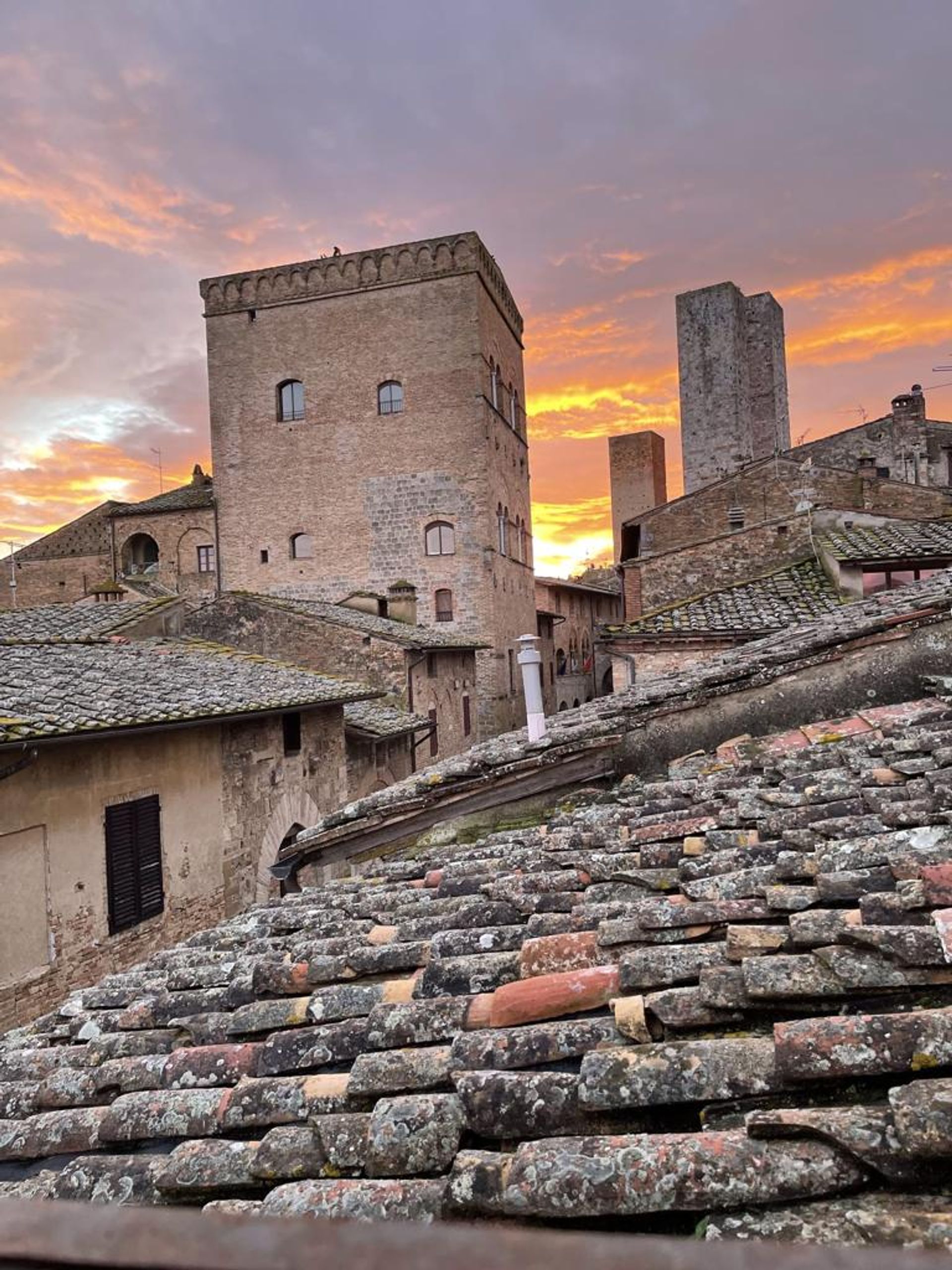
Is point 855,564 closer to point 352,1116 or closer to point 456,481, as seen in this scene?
point 352,1116

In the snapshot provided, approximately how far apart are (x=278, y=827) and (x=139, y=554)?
879 inches

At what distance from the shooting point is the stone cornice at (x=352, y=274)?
26.1 metres

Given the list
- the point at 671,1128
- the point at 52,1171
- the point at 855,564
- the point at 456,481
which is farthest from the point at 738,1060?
the point at 456,481

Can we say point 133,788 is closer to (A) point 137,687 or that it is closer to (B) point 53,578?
(A) point 137,687

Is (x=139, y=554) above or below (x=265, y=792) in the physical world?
above

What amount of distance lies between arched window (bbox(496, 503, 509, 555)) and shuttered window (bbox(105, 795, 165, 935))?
18984 mm

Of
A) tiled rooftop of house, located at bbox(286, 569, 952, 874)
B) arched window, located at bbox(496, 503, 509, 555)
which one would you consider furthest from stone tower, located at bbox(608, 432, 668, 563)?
tiled rooftop of house, located at bbox(286, 569, 952, 874)

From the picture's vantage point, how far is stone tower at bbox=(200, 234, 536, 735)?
25.9 m

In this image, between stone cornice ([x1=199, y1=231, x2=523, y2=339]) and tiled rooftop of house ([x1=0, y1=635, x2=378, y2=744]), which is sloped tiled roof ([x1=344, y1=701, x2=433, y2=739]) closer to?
tiled rooftop of house ([x1=0, y1=635, x2=378, y2=744])

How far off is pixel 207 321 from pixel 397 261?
6764 mm

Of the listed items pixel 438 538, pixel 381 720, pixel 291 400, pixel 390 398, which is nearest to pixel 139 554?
pixel 291 400

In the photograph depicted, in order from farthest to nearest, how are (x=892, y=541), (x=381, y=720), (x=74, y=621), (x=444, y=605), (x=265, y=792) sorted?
(x=444, y=605)
(x=381, y=720)
(x=74, y=621)
(x=892, y=541)
(x=265, y=792)

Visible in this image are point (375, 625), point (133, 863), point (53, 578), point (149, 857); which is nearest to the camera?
point (133, 863)

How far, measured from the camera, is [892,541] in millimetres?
12469
